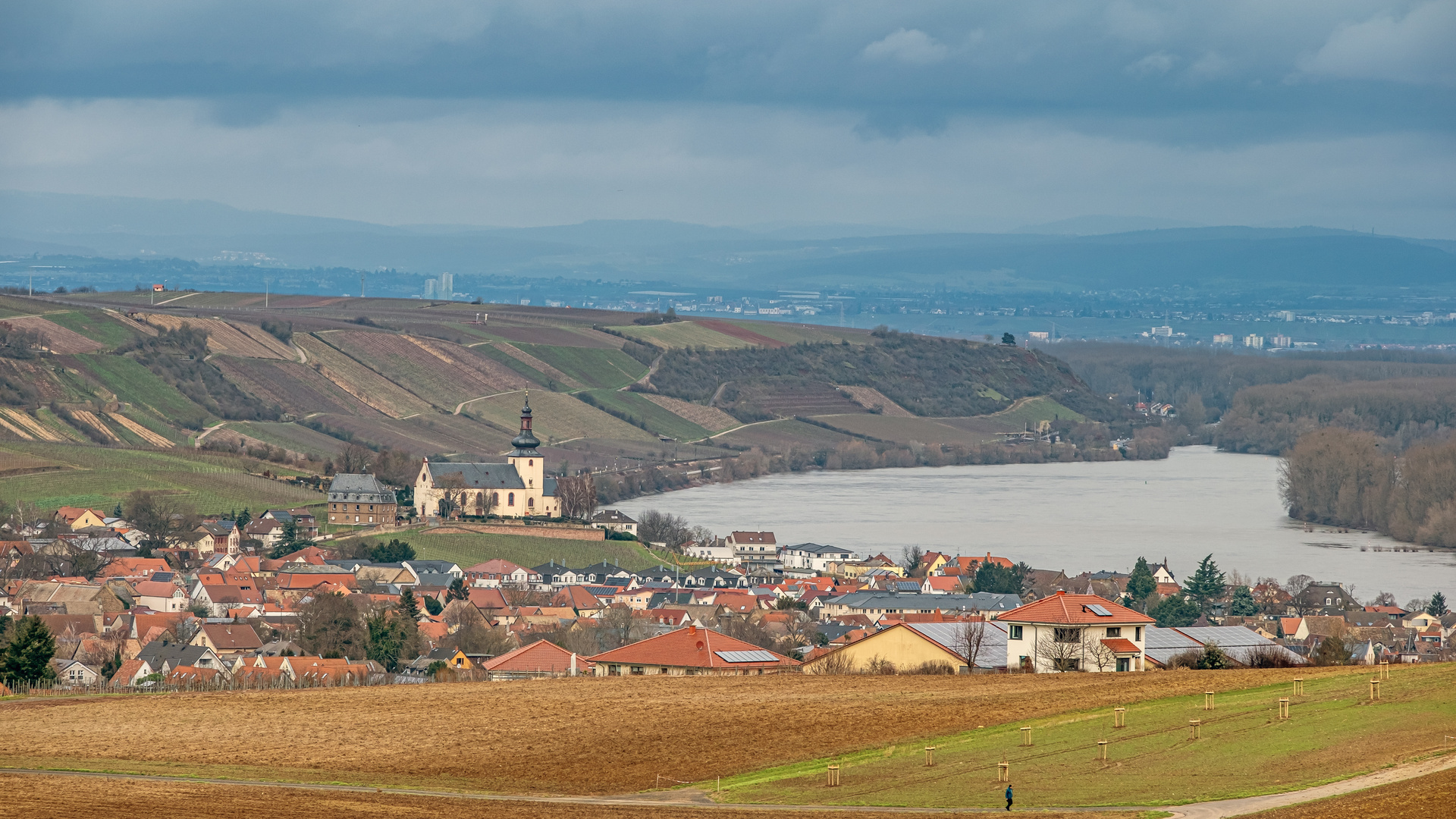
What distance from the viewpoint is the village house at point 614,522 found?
92.6 meters

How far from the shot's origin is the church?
321 ft

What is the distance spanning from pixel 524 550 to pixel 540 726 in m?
57.2

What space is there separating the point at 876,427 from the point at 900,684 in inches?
5457

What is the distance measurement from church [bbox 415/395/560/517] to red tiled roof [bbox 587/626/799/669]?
56.2 m

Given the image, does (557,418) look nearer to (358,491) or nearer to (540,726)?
(358,491)

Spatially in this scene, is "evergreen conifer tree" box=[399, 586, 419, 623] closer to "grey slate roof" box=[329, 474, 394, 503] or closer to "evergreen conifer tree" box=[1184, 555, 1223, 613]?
"evergreen conifer tree" box=[1184, 555, 1223, 613]

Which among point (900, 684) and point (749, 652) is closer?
point (900, 684)

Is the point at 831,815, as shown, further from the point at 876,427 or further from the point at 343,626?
the point at 876,427

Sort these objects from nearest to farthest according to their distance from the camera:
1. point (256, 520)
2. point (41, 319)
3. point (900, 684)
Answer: point (900, 684)
point (256, 520)
point (41, 319)

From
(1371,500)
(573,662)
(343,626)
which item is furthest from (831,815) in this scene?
(1371,500)

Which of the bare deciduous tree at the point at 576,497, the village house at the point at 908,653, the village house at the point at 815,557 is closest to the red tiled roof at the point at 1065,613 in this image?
the village house at the point at 908,653

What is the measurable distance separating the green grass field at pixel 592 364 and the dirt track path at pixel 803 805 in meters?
140

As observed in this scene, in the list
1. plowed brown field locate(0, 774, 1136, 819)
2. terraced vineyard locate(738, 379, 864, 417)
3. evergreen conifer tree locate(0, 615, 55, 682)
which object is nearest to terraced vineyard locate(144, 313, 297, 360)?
terraced vineyard locate(738, 379, 864, 417)

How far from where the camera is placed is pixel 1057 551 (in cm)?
8612
